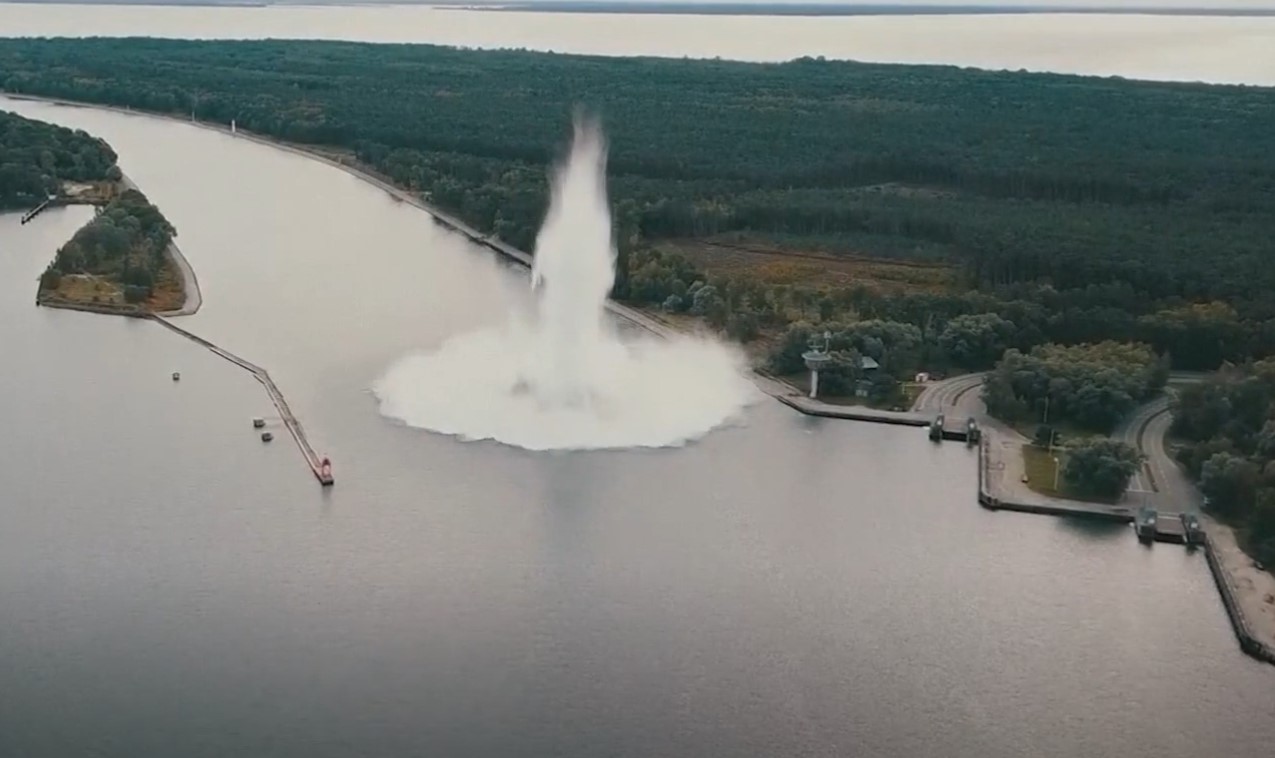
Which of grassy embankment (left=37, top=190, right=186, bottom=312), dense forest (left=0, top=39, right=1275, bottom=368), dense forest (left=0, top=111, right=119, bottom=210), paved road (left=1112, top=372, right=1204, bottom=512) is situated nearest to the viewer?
paved road (left=1112, top=372, right=1204, bottom=512)

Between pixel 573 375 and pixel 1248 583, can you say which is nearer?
pixel 1248 583

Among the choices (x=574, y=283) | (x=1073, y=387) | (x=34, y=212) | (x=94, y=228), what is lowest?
(x=1073, y=387)

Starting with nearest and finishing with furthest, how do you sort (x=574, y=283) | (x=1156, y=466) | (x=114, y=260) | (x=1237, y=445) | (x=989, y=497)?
1. (x=989, y=497)
2. (x=1237, y=445)
3. (x=1156, y=466)
4. (x=574, y=283)
5. (x=114, y=260)

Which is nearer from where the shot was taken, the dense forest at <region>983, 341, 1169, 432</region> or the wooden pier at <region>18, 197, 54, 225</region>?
the dense forest at <region>983, 341, 1169, 432</region>

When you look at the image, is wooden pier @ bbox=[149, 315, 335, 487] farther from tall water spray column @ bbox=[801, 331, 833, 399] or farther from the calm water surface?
the calm water surface

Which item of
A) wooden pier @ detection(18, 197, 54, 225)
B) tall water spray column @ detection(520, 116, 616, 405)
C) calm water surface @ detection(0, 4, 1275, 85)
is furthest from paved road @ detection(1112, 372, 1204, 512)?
calm water surface @ detection(0, 4, 1275, 85)

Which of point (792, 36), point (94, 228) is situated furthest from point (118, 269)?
point (792, 36)

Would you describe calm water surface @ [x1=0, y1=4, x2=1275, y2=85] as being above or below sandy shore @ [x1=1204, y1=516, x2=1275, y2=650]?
above

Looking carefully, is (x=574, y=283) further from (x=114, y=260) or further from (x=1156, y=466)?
(x=114, y=260)

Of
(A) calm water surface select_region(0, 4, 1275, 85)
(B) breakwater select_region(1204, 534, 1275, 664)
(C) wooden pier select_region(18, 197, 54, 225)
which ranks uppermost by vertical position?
(A) calm water surface select_region(0, 4, 1275, 85)
